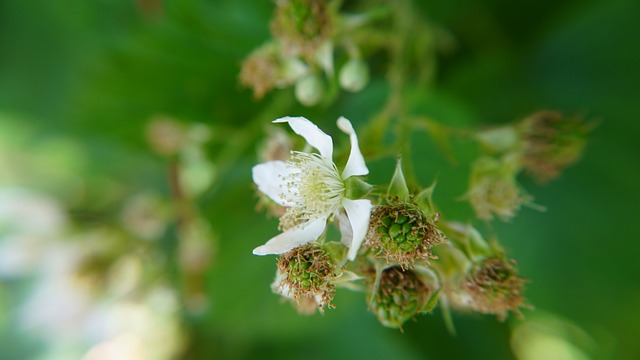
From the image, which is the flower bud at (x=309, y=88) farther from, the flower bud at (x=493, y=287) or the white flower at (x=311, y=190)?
the flower bud at (x=493, y=287)

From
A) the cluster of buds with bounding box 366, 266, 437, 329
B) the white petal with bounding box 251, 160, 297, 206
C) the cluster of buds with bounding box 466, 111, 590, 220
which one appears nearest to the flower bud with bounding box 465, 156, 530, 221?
the cluster of buds with bounding box 466, 111, 590, 220

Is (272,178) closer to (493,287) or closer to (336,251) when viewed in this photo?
(336,251)

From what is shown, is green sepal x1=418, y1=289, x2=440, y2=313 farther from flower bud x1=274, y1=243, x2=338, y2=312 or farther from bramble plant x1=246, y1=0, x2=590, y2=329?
flower bud x1=274, y1=243, x2=338, y2=312

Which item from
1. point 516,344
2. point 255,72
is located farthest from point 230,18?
point 516,344

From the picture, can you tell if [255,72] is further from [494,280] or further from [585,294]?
[585,294]

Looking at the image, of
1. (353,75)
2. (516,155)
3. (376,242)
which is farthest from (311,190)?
(516,155)

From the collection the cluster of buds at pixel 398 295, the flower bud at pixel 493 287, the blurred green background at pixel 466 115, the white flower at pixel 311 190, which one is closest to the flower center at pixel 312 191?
the white flower at pixel 311 190
